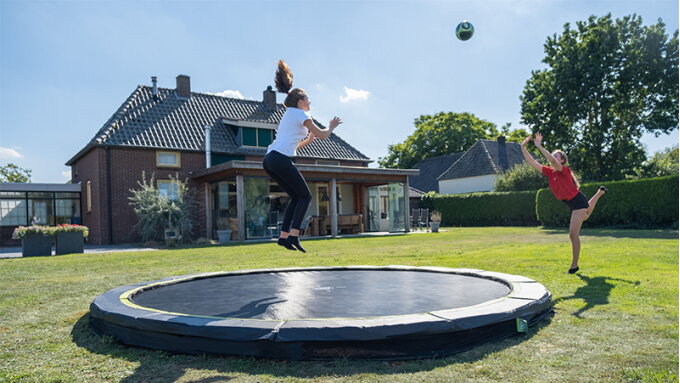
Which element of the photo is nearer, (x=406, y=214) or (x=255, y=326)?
(x=255, y=326)

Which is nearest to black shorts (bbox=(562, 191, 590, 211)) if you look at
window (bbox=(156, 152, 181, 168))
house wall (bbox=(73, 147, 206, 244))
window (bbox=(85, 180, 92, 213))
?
house wall (bbox=(73, 147, 206, 244))

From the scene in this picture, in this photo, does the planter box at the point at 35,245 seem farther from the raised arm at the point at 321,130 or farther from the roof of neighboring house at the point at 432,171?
the roof of neighboring house at the point at 432,171

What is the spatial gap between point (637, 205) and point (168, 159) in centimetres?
1613

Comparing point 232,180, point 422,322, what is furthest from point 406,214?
point 422,322

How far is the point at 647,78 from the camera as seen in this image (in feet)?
63.9

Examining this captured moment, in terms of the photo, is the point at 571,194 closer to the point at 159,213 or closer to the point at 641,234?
the point at 641,234

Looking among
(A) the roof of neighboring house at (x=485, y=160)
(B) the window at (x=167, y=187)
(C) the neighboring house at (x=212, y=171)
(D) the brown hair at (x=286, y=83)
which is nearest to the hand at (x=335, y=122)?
(D) the brown hair at (x=286, y=83)

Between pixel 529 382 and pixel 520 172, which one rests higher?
pixel 520 172

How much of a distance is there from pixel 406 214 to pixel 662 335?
16.1m

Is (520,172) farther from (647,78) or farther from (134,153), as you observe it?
(134,153)

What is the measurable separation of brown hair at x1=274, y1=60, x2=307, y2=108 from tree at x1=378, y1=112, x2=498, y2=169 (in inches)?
1462

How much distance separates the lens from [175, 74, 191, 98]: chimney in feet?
66.4

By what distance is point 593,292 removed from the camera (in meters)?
4.34

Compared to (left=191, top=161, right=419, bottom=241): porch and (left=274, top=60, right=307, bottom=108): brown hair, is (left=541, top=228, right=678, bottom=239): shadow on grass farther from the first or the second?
(left=274, top=60, right=307, bottom=108): brown hair
